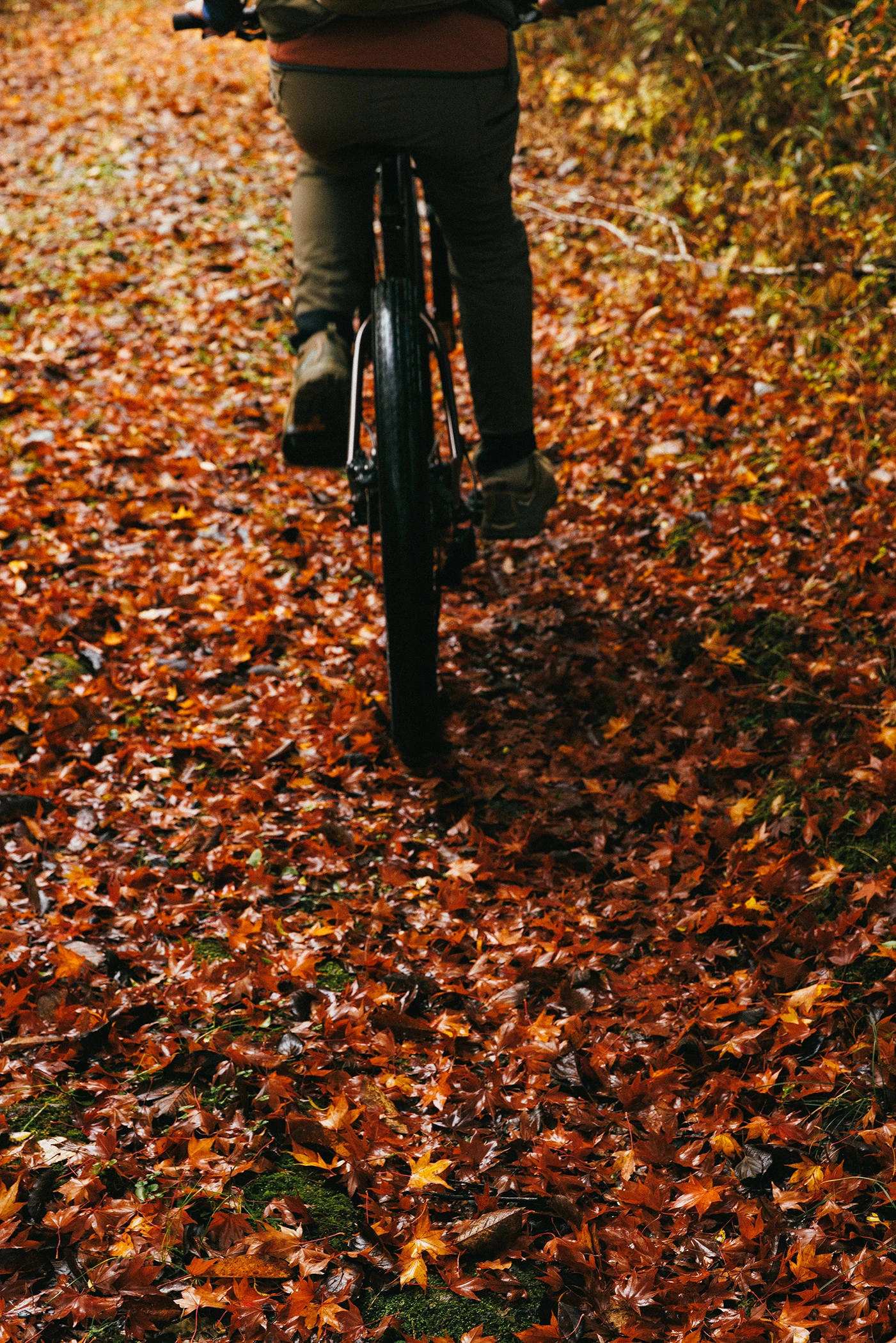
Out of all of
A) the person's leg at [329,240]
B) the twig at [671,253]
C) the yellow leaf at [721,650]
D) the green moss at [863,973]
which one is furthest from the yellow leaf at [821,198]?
the green moss at [863,973]

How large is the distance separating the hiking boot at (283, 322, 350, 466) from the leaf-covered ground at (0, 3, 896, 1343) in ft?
2.77

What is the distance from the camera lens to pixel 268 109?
838cm

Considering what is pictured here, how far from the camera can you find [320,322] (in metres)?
2.87

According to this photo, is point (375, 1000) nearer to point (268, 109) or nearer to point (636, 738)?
point (636, 738)

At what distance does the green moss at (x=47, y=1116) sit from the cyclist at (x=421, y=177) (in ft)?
5.62

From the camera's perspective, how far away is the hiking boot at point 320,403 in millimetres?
2740

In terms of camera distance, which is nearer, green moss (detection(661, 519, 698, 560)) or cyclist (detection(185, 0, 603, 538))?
cyclist (detection(185, 0, 603, 538))

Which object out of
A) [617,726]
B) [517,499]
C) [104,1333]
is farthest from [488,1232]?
[517,499]

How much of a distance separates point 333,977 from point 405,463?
1.25 meters

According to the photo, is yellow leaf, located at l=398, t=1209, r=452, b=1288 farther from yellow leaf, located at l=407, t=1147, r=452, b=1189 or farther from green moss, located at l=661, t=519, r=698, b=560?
green moss, located at l=661, t=519, r=698, b=560

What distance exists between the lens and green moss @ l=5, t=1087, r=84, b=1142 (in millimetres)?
2027

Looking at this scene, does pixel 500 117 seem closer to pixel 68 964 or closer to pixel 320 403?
pixel 320 403

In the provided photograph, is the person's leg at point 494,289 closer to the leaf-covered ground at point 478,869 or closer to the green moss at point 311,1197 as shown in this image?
the leaf-covered ground at point 478,869

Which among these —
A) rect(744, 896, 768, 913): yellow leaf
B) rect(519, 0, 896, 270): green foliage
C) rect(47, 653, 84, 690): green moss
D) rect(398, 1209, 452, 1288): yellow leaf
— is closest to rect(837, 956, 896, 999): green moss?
rect(744, 896, 768, 913): yellow leaf
